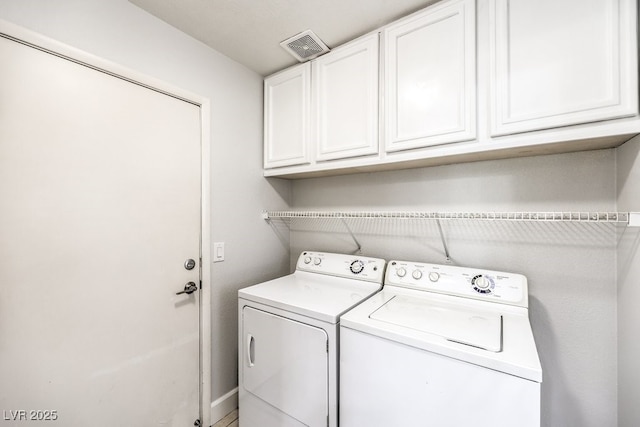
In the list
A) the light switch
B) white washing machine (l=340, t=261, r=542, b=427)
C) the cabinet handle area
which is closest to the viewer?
white washing machine (l=340, t=261, r=542, b=427)

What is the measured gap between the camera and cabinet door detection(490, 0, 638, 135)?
974 mm

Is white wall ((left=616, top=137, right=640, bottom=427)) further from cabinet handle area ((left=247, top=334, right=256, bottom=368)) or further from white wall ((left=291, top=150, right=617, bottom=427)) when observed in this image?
cabinet handle area ((left=247, top=334, right=256, bottom=368))

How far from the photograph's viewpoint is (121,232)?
1.36 m

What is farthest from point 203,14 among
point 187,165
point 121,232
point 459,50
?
point 459,50

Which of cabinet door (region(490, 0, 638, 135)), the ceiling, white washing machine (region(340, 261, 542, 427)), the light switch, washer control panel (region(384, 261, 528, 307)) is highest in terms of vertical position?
the ceiling

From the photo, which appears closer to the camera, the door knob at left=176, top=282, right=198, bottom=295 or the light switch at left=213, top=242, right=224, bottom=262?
the door knob at left=176, top=282, right=198, bottom=295

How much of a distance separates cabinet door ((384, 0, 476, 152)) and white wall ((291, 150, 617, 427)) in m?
0.39

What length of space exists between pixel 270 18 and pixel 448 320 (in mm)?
1850

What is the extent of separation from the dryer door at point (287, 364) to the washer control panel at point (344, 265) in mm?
576

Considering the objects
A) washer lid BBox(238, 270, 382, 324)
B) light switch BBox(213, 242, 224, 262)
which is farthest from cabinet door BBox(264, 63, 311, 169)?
washer lid BBox(238, 270, 382, 324)

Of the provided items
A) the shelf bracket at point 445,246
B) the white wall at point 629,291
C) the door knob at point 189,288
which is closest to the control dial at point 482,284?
the shelf bracket at point 445,246

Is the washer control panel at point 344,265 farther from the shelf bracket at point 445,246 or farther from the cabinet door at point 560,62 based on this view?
the cabinet door at point 560,62

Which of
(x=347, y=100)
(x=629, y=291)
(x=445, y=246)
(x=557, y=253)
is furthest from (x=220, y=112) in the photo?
(x=629, y=291)

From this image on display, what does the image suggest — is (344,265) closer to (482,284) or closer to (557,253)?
(482,284)
